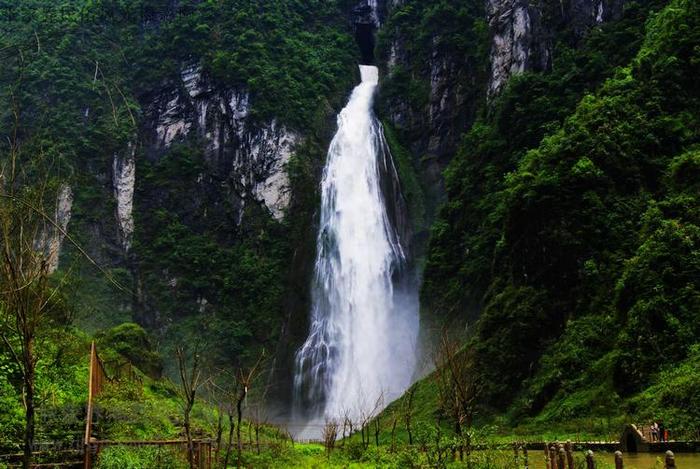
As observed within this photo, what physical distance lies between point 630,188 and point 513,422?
1011cm

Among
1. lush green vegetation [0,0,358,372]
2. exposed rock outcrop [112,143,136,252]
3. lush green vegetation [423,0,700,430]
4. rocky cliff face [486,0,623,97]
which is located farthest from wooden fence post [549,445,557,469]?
exposed rock outcrop [112,143,136,252]

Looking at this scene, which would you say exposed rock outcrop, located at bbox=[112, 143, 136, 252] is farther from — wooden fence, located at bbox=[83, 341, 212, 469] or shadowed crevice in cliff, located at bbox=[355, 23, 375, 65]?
wooden fence, located at bbox=[83, 341, 212, 469]

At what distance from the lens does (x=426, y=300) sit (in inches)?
1393

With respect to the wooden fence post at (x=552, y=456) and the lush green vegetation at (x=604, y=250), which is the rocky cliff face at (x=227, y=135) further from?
the wooden fence post at (x=552, y=456)

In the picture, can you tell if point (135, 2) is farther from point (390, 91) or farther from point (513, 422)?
point (513, 422)

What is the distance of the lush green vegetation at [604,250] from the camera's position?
18.3m

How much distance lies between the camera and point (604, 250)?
2302cm

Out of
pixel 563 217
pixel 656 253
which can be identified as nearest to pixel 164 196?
pixel 563 217

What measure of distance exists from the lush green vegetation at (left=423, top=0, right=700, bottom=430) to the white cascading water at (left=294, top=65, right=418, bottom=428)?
6249 mm

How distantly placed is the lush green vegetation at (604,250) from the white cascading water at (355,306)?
20.5 feet

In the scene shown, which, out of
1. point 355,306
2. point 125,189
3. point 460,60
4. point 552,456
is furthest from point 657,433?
point 125,189

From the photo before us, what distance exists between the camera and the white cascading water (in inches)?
1403

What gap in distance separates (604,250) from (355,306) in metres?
18.3

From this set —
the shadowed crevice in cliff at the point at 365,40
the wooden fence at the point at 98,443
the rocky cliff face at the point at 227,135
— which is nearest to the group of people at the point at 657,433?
the wooden fence at the point at 98,443
